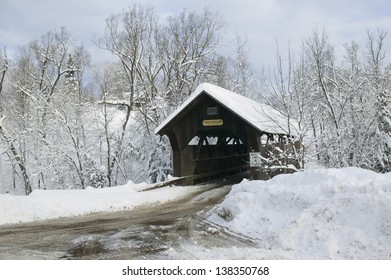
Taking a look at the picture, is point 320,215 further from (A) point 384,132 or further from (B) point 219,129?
(B) point 219,129

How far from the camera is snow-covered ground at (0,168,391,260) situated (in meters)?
5.54

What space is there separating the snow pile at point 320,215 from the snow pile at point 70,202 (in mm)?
3556

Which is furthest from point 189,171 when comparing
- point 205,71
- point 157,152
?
point 205,71

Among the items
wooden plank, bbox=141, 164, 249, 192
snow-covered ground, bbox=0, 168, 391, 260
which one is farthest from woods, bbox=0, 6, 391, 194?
snow-covered ground, bbox=0, 168, 391, 260

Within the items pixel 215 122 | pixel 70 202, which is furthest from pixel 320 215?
pixel 215 122

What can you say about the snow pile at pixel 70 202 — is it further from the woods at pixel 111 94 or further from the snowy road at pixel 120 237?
the woods at pixel 111 94

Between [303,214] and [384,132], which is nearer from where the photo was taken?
[303,214]

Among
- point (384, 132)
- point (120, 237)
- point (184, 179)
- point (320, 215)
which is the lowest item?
point (120, 237)

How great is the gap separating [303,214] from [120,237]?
324cm

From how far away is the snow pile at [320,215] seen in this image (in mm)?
5562

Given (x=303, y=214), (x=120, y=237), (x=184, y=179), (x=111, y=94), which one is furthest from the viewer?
(x=111, y=94)

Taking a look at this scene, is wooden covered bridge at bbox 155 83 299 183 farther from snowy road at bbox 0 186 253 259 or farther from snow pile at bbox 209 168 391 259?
snowy road at bbox 0 186 253 259

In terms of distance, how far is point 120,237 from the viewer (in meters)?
6.74
